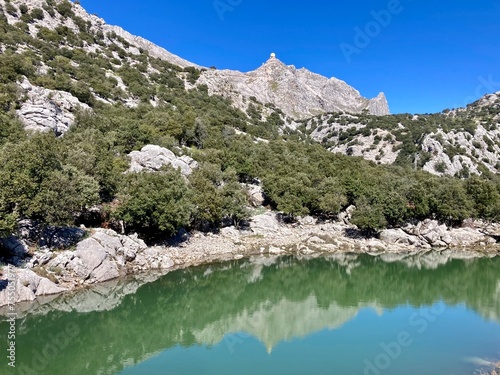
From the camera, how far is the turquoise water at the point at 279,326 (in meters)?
19.8

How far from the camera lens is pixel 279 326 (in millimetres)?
26219

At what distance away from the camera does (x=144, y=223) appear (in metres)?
39.2

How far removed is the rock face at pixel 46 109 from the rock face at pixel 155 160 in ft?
37.9

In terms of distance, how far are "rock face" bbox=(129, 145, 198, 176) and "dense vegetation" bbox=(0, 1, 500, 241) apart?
2029mm

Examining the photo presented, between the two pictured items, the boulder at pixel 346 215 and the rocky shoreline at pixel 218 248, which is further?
the boulder at pixel 346 215

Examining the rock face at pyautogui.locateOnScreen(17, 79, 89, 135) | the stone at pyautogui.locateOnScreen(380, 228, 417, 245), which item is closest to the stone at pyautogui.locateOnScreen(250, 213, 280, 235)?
the stone at pyautogui.locateOnScreen(380, 228, 417, 245)

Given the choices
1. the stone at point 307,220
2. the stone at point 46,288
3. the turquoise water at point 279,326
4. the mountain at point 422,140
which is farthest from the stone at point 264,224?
the mountain at point 422,140

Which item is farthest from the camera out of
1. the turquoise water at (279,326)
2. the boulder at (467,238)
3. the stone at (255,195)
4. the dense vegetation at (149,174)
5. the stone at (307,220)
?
the stone at (255,195)

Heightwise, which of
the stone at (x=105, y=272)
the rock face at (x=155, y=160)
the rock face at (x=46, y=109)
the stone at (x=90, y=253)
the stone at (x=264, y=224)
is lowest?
the stone at (x=105, y=272)

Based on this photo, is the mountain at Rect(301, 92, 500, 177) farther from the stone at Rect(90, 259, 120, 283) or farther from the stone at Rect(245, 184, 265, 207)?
the stone at Rect(90, 259, 120, 283)

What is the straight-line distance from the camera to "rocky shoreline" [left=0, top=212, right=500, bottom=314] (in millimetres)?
29175

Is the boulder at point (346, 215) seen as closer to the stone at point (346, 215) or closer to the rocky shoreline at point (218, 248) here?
the stone at point (346, 215)

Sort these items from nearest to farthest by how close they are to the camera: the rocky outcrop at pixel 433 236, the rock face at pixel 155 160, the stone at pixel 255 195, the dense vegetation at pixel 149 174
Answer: the dense vegetation at pixel 149 174 → the rock face at pixel 155 160 → the rocky outcrop at pixel 433 236 → the stone at pixel 255 195

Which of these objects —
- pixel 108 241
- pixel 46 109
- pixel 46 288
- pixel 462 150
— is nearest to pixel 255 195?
pixel 108 241
